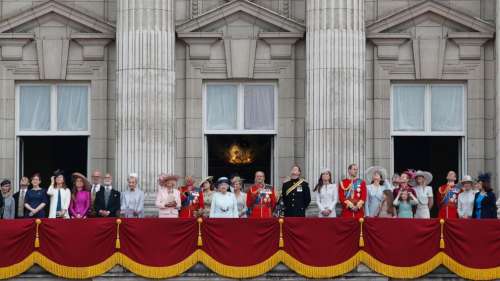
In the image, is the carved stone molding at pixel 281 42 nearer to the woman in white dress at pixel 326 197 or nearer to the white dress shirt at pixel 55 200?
the woman in white dress at pixel 326 197

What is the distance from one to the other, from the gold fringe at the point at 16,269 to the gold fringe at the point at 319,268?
6632 millimetres

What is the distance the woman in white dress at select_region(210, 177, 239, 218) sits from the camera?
4638 centimetres

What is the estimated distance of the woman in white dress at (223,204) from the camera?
46375 millimetres

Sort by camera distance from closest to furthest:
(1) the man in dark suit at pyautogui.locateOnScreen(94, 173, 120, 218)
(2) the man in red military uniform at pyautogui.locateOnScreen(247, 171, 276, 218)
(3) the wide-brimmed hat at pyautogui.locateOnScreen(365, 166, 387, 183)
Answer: (2) the man in red military uniform at pyautogui.locateOnScreen(247, 171, 276, 218) → (1) the man in dark suit at pyautogui.locateOnScreen(94, 173, 120, 218) → (3) the wide-brimmed hat at pyautogui.locateOnScreen(365, 166, 387, 183)

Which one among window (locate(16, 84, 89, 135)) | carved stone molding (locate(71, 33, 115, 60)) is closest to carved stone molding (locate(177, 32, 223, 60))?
carved stone molding (locate(71, 33, 115, 60))

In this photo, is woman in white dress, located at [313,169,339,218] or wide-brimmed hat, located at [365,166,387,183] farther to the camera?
wide-brimmed hat, located at [365,166,387,183]

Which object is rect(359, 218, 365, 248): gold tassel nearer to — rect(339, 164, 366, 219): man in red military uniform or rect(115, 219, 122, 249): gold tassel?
rect(339, 164, 366, 219): man in red military uniform

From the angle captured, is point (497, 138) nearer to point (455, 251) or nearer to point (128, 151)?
point (455, 251)

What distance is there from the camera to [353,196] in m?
46.7

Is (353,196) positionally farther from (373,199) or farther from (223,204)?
(223,204)

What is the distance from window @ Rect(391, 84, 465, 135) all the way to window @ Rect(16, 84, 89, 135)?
9439mm

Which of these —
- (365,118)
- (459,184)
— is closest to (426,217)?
(459,184)

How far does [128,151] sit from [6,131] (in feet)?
13.7

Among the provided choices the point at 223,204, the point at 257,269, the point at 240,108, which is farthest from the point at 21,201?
the point at 240,108
